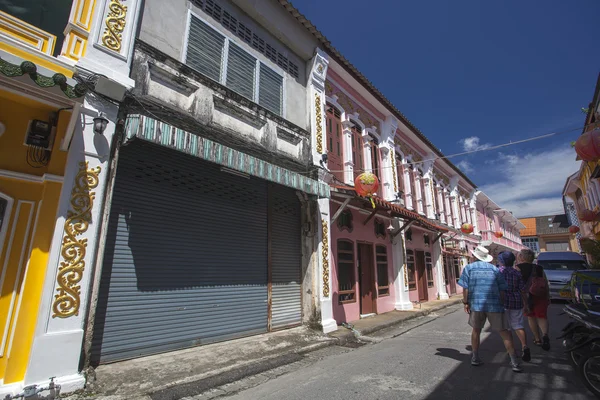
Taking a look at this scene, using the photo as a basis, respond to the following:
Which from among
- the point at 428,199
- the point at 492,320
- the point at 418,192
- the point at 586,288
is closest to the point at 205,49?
the point at 492,320

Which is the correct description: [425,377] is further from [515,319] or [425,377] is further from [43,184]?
[43,184]

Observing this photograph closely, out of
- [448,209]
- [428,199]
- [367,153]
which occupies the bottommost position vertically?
[428,199]

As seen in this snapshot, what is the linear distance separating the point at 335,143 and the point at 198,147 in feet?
18.6

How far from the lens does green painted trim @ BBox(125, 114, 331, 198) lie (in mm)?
4644

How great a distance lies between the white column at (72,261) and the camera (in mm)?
3646

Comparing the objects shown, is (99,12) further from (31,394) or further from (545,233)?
(545,233)

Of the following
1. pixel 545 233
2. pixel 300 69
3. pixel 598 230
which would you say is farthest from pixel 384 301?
pixel 545 233

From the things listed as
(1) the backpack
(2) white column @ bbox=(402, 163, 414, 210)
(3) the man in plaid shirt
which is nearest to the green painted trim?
(3) the man in plaid shirt

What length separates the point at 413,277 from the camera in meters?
13.6

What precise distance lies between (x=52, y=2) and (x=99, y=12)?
798 millimetres

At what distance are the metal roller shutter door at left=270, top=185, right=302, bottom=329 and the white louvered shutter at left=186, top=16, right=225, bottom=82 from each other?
116 inches

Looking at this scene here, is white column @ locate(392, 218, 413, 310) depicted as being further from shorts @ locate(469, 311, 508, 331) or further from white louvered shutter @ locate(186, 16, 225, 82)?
white louvered shutter @ locate(186, 16, 225, 82)

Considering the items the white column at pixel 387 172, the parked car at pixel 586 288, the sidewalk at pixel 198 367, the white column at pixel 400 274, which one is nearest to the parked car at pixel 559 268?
the white column at pixel 400 274

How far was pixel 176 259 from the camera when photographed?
5523mm
